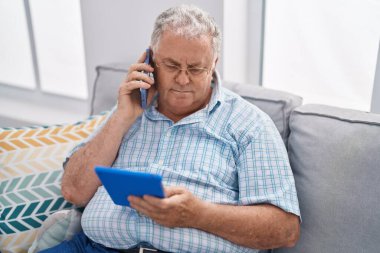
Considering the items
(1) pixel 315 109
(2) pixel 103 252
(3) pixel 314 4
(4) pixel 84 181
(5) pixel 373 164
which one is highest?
(3) pixel 314 4

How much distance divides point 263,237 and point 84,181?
2.00ft

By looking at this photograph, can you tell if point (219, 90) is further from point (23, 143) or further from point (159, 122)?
point (23, 143)

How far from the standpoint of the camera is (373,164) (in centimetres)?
132

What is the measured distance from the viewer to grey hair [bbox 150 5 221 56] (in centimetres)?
138

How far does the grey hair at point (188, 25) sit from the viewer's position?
138 centimetres

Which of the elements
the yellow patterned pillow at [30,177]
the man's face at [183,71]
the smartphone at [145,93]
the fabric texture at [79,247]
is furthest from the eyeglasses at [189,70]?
the fabric texture at [79,247]

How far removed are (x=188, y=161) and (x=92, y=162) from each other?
1.08ft

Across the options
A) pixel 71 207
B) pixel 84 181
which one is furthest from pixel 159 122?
pixel 71 207

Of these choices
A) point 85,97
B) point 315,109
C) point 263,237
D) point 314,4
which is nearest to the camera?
point 263,237

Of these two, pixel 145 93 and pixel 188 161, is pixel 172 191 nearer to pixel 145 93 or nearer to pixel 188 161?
pixel 188 161

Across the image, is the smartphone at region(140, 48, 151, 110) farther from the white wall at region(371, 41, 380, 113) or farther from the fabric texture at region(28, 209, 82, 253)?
the white wall at region(371, 41, 380, 113)

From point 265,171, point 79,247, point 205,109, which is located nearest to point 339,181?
point 265,171

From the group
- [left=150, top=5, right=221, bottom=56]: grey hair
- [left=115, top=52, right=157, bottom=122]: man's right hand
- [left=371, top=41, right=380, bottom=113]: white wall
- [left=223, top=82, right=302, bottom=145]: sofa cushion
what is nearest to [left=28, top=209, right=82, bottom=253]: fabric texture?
[left=115, top=52, right=157, bottom=122]: man's right hand

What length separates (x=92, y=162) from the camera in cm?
154
